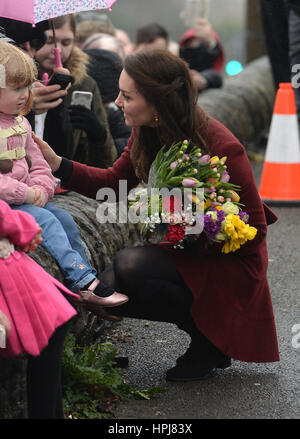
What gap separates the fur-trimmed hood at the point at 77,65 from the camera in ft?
18.1

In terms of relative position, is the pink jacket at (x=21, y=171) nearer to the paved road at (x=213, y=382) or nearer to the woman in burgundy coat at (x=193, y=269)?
the woman in burgundy coat at (x=193, y=269)

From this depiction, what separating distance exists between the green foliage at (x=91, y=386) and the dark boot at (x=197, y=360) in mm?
195

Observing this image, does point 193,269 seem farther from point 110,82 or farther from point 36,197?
point 110,82

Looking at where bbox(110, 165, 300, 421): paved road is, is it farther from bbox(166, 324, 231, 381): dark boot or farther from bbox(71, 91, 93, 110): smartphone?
bbox(71, 91, 93, 110): smartphone

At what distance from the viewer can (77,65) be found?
18.3 feet

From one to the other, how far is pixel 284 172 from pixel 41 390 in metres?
4.70

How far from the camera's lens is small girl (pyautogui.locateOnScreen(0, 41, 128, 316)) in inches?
151

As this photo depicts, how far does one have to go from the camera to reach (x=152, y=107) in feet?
13.6

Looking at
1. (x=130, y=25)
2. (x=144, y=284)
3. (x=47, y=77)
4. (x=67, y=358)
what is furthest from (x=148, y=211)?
(x=130, y=25)

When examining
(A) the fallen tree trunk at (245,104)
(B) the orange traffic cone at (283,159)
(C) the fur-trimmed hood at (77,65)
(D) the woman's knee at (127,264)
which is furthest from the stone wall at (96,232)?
(B) the orange traffic cone at (283,159)

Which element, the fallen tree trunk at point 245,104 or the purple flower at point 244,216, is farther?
the fallen tree trunk at point 245,104

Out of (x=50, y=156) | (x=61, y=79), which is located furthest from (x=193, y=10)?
(x=50, y=156)

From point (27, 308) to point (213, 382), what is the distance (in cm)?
129
